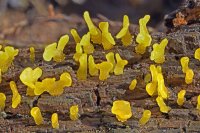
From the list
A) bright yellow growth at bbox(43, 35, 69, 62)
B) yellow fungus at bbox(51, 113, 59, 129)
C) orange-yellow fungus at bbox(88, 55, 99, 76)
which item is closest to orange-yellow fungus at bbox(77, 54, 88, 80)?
orange-yellow fungus at bbox(88, 55, 99, 76)

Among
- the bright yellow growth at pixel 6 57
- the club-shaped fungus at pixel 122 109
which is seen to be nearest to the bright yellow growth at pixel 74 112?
the club-shaped fungus at pixel 122 109

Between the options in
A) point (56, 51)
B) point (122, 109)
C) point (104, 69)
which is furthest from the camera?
point (56, 51)

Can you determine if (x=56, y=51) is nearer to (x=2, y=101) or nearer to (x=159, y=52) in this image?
(x=2, y=101)

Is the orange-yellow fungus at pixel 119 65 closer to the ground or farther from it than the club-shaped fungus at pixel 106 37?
closer to the ground

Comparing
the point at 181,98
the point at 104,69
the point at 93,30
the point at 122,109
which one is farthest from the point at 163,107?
the point at 93,30

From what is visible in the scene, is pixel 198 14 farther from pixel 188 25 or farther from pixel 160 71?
pixel 160 71

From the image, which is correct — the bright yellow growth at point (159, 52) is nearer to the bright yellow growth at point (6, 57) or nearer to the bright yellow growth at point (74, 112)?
the bright yellow growth at point (74, 112)
